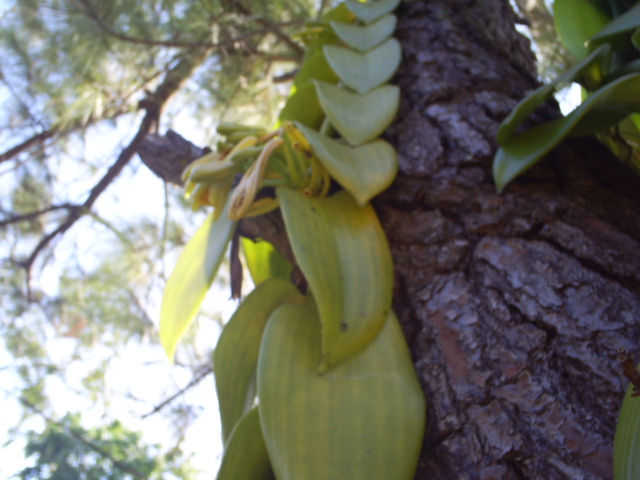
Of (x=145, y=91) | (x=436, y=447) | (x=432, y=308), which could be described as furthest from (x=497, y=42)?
(x=145, y=91)

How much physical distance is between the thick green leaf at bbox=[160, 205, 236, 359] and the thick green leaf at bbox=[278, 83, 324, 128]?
0.53 feet

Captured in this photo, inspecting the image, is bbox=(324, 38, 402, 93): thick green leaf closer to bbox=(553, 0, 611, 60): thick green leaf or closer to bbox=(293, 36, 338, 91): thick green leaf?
bbox=(293, 36, 338, 91): thick green leaf

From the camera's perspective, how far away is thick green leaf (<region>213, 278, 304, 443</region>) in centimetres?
49

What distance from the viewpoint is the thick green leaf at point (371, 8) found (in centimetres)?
73

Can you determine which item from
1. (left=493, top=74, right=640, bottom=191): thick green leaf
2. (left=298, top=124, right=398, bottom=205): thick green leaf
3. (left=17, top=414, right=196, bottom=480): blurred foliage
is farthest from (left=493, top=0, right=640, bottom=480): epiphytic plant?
(left=17, top=414, right=196, bottom=480): blurred foliage

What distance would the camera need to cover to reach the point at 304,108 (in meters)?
0.65

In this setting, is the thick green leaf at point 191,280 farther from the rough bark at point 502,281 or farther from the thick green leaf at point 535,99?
the thick green leaf at point 535,99

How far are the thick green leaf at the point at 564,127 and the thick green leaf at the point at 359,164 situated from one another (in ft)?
0.34

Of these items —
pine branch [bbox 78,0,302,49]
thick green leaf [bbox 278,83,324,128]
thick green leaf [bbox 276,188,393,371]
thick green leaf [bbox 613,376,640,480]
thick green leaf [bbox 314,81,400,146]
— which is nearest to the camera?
thick green leaf [bbox 613,376,640,480]

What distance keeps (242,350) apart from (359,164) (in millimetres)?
226

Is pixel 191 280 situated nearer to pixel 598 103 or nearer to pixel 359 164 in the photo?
pixel 359 164

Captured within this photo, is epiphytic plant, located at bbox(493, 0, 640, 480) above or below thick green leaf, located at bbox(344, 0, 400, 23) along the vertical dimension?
below

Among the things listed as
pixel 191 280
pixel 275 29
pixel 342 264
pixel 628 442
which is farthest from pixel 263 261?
pixel 275 29

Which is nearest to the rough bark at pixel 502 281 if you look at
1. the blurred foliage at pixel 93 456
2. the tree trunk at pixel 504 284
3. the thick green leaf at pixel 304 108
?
the tree trunk at pixel 504 284
